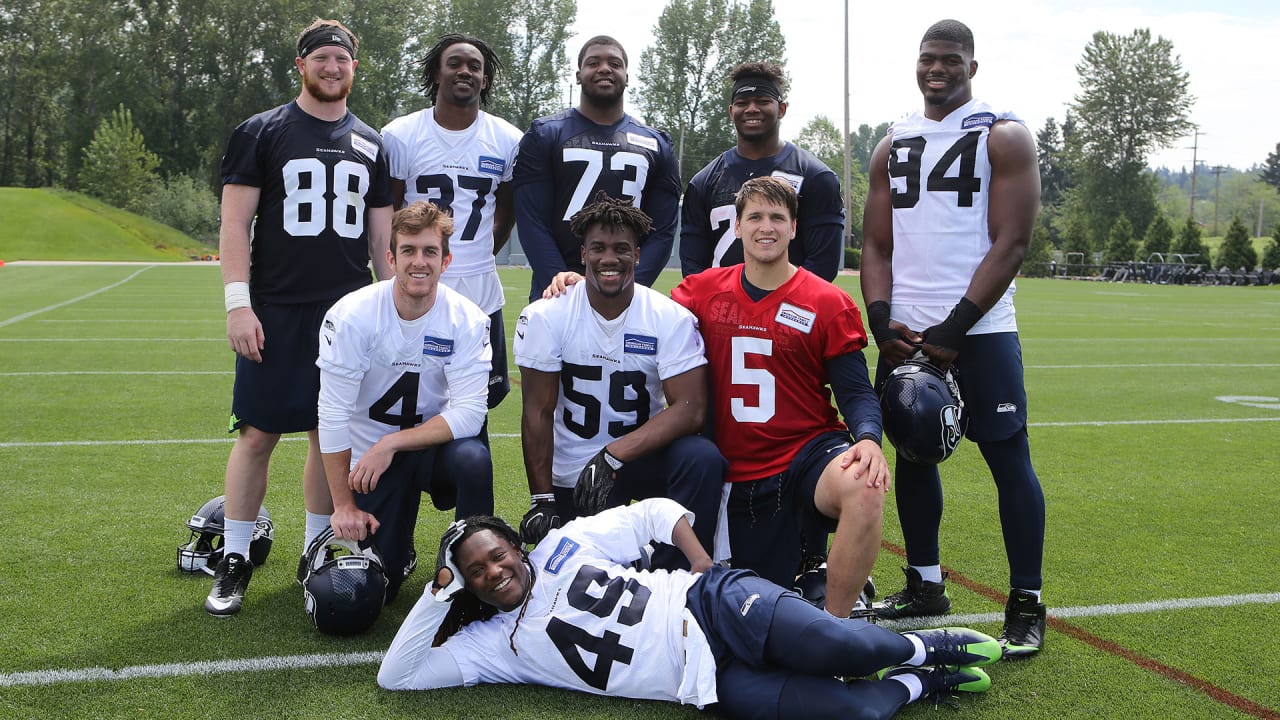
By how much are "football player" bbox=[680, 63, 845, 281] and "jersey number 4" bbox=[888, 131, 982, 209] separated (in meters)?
0.49

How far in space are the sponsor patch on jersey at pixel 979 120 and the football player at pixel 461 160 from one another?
1.86 metres

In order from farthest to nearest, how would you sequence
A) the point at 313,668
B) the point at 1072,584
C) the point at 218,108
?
1. the point at 218,108
2. the point at 1072,584
3. the point at 313,668

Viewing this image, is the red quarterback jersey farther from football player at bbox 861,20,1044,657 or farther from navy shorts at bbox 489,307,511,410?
navy shorts at bbox 489,307,511,410

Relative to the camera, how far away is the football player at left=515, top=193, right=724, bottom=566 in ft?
11.2

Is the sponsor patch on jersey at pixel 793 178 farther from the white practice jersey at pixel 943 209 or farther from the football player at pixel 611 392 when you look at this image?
the football player at pixel 611 392

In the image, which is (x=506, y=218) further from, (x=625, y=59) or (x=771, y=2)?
(x=771, y=2)

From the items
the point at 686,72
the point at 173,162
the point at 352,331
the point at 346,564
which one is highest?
the point at 686,72

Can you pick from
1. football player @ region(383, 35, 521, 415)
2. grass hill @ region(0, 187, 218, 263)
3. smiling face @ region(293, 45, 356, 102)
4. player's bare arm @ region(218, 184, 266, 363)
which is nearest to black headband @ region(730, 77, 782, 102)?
football player @ region(383, 35, 521, 415)

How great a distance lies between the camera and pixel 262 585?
153 inches

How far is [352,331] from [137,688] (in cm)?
131

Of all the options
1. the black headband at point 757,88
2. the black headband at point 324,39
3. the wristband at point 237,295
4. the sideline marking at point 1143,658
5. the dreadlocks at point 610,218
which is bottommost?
the sideline marking at point 1143,658

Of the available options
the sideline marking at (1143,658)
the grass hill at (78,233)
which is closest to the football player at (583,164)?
the sideline marking at (1143,658)

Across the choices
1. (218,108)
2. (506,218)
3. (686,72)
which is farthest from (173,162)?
(506,218)

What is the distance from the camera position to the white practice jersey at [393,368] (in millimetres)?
3506
